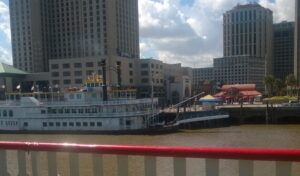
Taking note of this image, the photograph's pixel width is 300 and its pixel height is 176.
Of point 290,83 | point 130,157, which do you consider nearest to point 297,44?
point 290,83

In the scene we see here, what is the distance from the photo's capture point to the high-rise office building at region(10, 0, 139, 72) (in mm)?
118988

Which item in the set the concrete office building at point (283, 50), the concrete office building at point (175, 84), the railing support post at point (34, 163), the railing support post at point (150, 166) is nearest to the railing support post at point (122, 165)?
the railing support post at point (150, 166)

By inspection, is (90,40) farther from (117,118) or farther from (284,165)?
(284,165)

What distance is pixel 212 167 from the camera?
3355 mm

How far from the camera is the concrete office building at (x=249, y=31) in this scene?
149 meters

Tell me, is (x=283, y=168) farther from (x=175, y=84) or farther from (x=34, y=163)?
(x=175, y=84)

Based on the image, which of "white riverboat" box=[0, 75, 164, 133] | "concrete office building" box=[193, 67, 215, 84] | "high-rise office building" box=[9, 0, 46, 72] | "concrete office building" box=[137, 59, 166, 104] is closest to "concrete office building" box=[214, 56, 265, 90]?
"concrete office building" box=[193, 67, 215, 84]

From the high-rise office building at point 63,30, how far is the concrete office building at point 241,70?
1420 inches

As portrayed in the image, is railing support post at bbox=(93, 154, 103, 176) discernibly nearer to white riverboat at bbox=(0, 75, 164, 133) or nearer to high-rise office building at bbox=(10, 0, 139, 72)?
white riverboat at bbox=(0, 75, 164, 133)

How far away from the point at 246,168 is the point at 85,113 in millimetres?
42893

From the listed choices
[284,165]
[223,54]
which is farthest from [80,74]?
[284,165]

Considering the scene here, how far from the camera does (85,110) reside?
149ft

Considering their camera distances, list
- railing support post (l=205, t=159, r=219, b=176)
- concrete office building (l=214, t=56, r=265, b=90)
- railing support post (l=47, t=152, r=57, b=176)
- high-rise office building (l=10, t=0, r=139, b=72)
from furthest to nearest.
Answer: concrete office building (l=214, t=56, r=265, b=90) → high-rise office building (l=10, t=0, r=139, b=72) → railing support post (l=47, t=152, r=57, b=176) → railing support post (l=205, t=159, r=219, b=176)

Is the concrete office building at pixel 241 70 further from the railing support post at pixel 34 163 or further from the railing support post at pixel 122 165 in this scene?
the railing support post at pixel 122 165
